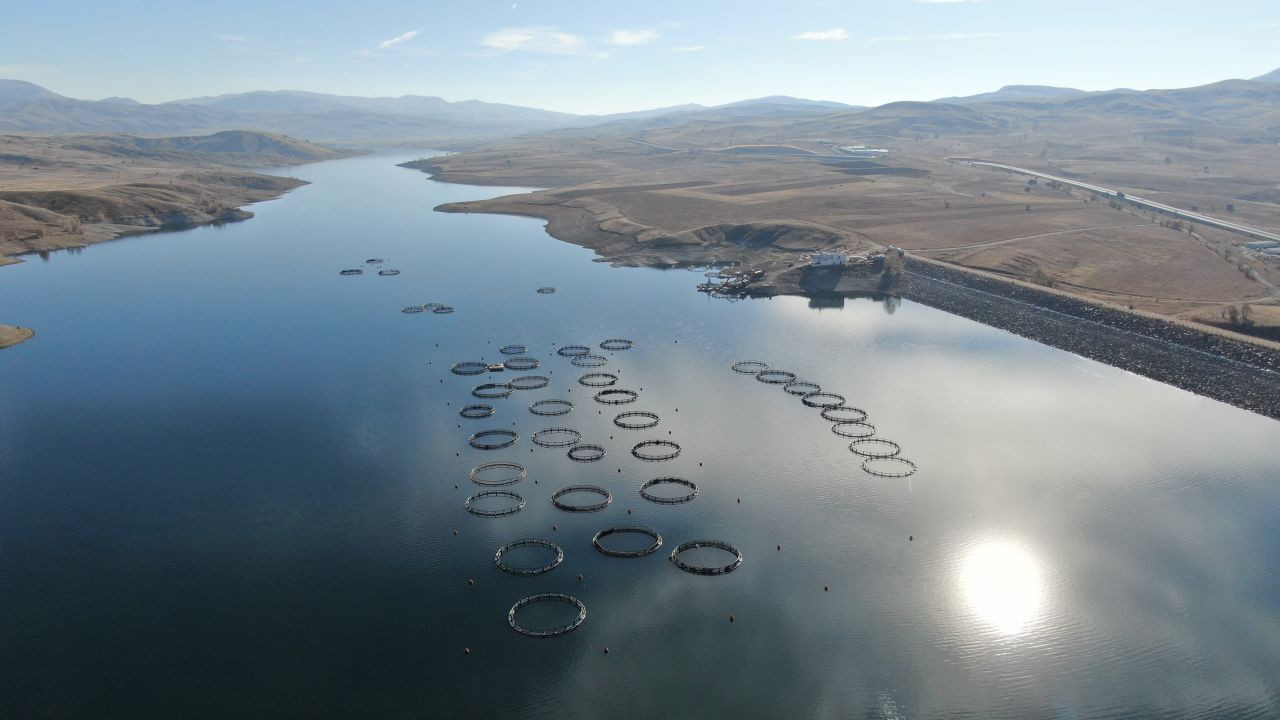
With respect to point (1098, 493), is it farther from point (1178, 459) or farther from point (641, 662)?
point (641, 662)

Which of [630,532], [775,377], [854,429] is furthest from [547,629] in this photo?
[775,377]

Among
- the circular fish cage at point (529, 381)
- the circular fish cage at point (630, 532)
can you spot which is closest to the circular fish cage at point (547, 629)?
the circular fish cage at point (630, 532)

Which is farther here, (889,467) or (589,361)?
(589,361)

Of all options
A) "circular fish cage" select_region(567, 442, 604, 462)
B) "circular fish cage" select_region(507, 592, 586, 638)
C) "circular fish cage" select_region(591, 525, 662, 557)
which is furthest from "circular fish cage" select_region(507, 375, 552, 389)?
"circular fish cage" select_region(507, 592, 586, 638)

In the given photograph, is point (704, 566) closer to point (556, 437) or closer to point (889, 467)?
point (889, 467)

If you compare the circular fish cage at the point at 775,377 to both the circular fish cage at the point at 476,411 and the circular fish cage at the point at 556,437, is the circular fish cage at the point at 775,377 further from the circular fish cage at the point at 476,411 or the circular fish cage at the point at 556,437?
the circular fish cage at the point at 476,411

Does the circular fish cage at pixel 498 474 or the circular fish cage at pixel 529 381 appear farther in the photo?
the circular fish cage at pixel 529 381

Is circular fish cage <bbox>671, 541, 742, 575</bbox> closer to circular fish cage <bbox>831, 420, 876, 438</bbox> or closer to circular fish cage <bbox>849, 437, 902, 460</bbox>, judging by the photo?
circular fish cage <bbox>849, 437, 902, 460</bbox>
